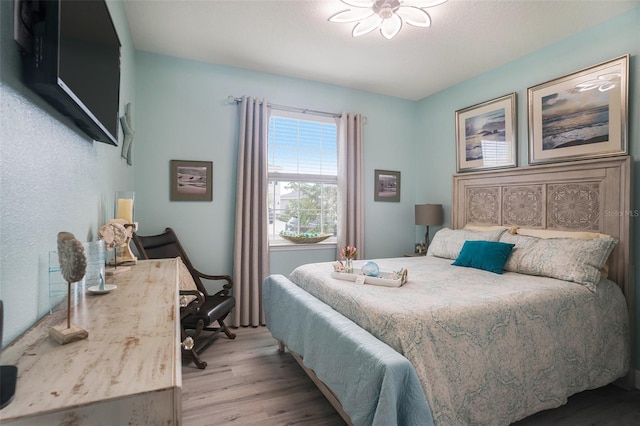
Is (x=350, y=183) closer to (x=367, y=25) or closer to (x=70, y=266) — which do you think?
(x=367, y=25)

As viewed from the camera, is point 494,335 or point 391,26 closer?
point 494,335

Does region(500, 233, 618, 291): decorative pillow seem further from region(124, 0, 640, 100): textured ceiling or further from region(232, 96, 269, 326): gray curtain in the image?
region(232, 96, 269, 326): gray curtain

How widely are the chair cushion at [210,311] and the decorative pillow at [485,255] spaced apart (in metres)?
2.18

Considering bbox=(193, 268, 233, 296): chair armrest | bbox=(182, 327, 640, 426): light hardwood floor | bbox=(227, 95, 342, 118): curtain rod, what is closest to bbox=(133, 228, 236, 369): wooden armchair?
bbox=(193, 268, 233, 296): chair armrest

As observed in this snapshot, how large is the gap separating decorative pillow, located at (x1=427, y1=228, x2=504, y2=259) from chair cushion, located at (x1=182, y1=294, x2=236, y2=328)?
2213 millimetres

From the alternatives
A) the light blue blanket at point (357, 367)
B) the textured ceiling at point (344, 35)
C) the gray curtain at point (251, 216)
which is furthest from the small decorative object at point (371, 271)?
the textured ceiling at point (344, 35)

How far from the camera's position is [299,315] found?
231 cm

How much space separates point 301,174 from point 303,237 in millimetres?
786

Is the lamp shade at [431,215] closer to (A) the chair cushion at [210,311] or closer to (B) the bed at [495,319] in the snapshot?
(B) the bed at [495,319]

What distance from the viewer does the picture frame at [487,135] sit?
3371 millimetres

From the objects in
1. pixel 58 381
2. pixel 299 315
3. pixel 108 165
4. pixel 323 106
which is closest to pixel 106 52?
pixel 108 165

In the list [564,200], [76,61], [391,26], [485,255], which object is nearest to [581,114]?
[564,200]

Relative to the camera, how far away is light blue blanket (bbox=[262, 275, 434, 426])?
1397 mm

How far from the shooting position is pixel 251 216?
11.8 ft
